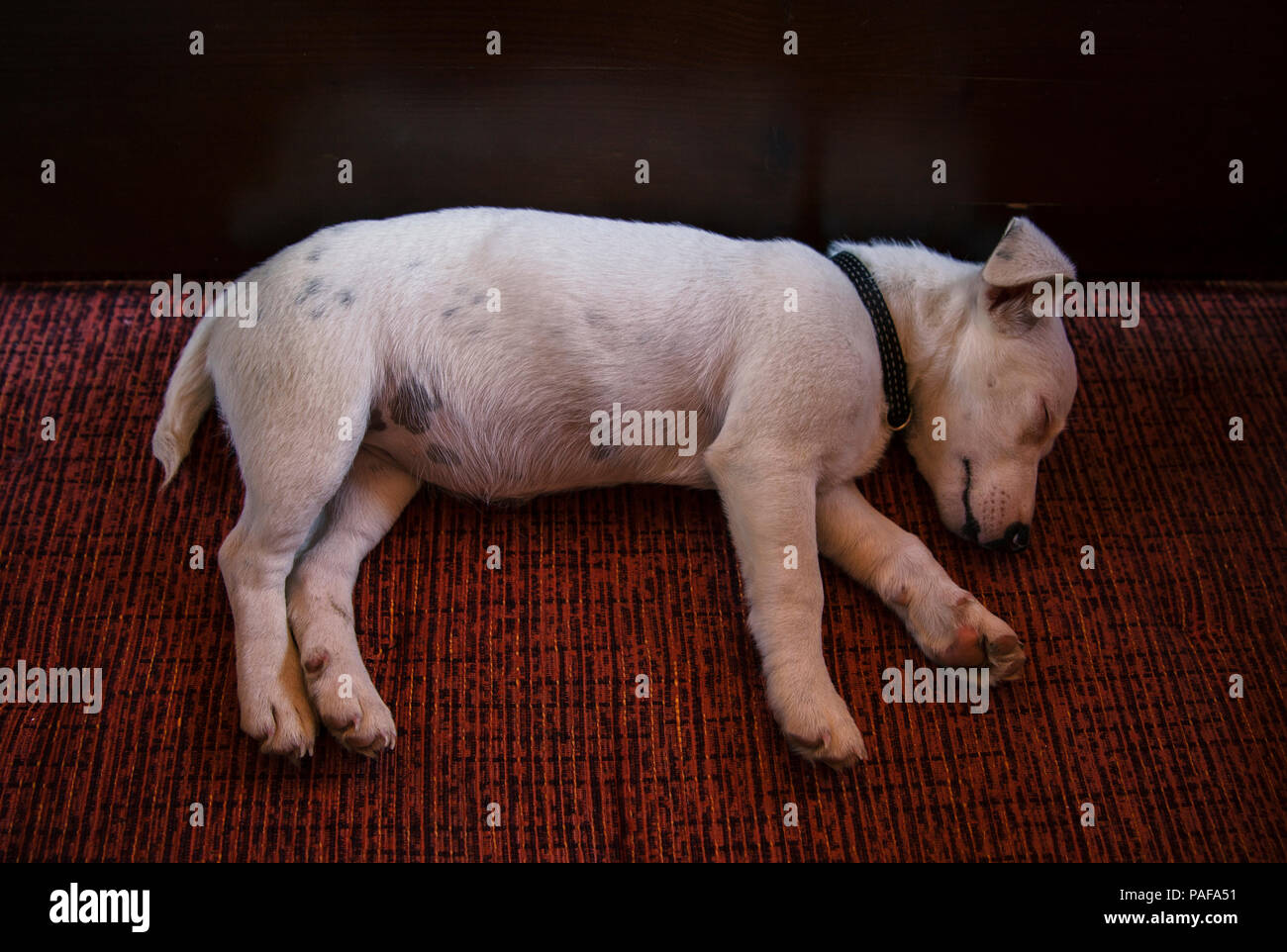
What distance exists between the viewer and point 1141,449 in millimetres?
2492

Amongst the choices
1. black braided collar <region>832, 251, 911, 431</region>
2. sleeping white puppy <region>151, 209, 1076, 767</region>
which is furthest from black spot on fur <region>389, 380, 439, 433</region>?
black braided collar <region>832, 251, 911, 431</region>

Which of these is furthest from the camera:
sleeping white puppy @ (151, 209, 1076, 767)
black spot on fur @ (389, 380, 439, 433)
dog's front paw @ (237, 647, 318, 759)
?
black spot on fur @ (389, 380, 439, 433)

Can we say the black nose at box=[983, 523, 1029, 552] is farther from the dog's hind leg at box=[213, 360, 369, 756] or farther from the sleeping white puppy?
the dog's hind leg at box=[213, 360, 369, 756]

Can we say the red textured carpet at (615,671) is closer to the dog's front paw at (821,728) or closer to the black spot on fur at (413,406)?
the dog's front paw at (821,728)

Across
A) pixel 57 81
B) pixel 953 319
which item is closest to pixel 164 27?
pixel 57 81

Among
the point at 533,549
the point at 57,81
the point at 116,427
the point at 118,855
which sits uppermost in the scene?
the point at 57,81

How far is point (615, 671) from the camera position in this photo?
2.11 metres

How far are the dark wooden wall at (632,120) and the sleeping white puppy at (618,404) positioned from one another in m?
0.26

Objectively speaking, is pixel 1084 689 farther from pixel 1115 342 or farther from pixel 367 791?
pixel 367 791

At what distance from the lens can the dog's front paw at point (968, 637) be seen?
2.08 metres

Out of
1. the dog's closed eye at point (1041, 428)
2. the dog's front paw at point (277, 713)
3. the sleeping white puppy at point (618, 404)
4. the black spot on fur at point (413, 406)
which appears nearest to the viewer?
the dog's front paw at point (277, 713)

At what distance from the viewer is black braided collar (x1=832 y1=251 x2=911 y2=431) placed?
91.7 inches

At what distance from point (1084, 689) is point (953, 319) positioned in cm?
76

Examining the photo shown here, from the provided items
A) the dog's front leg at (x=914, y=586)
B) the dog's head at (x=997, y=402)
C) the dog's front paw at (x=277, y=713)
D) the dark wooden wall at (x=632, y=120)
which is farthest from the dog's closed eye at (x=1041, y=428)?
the dog's front paw at (x=277, y=713)
